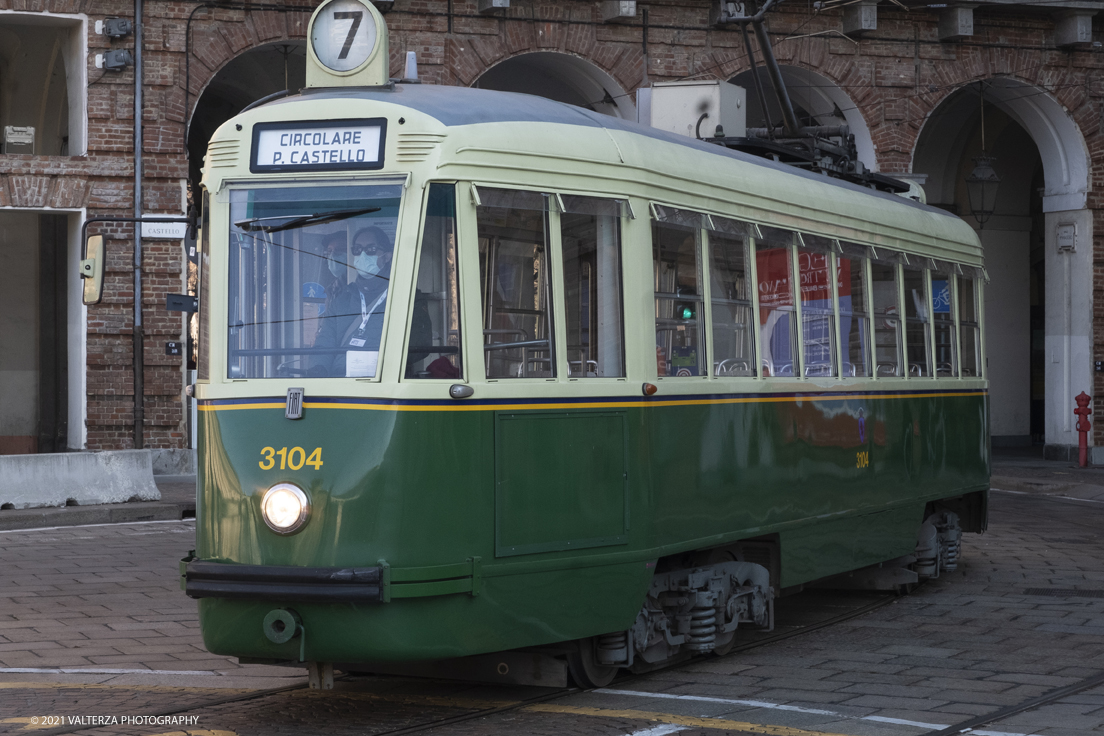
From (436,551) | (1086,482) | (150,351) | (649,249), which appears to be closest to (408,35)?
(150,351)

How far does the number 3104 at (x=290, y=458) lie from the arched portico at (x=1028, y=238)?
19160mm

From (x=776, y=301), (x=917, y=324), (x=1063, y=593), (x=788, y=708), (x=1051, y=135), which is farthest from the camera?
(x=1051, y=135)

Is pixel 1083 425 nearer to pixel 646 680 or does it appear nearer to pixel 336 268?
pixel 646 680

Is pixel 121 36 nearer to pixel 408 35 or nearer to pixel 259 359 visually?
pixel 408 35

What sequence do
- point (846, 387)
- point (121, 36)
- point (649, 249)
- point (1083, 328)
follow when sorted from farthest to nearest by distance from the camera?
point (1083, 328) → point (121, 36) → point (846, 387) → point (649, 249)

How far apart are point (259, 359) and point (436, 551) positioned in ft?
3.67

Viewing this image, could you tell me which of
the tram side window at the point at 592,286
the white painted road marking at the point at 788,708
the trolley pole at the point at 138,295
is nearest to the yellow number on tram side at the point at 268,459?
the tram side window at the point at 592,286

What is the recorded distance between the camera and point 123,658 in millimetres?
8117

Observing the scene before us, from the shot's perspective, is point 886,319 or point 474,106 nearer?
point 474,106

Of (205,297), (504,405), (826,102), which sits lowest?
(504,405)

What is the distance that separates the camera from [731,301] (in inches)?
309

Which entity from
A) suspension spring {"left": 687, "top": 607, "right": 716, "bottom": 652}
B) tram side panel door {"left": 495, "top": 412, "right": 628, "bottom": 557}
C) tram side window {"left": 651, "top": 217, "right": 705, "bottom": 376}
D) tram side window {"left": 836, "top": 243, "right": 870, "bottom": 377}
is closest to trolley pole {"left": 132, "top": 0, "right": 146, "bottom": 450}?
tram side window {"left": 836, "top": 243, "right": 870, "bottom": 377}

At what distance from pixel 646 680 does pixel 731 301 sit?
203cm

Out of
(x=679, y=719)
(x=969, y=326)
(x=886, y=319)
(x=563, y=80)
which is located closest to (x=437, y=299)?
(x=679, y=719)
